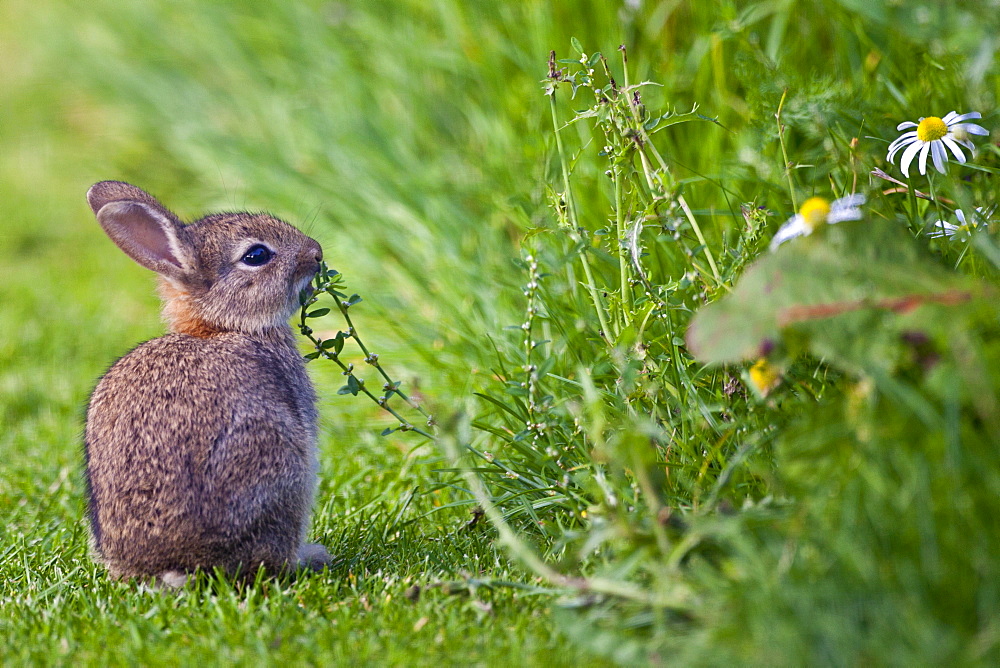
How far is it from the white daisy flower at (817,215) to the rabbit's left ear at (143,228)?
7.04ft

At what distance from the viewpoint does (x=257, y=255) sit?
3.87 meters

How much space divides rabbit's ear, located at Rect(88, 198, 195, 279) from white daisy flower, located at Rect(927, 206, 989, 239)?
2567 mm

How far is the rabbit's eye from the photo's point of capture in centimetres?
387

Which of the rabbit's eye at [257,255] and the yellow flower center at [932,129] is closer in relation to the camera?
the yellow flower center at [932,129]

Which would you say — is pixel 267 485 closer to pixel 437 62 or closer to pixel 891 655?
pixel 891 655

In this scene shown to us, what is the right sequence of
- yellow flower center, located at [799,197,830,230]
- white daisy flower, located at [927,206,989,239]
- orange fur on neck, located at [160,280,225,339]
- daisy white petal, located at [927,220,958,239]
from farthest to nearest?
orange fur on neck, located at [160,280,225,339], daisy white petal, located at [927,220,958,239], white daisy flower, located at [927,206,989,239], yellow flower center, located at [799,197,830,230]

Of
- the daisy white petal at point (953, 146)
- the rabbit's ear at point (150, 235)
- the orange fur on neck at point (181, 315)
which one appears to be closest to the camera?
the daisy white petal at point (953, 146)

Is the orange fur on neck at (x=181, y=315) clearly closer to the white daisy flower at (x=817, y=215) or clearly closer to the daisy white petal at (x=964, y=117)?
the white daisy flower at (x=817, y=215)

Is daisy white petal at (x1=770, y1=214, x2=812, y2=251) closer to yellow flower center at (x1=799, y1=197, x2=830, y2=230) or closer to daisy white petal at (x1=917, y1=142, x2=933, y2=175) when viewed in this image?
yellow flower center at (x1=799, y1=197, x2=830, y2=230)

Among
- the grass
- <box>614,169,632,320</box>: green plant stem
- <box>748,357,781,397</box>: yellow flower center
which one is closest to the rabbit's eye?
the grass

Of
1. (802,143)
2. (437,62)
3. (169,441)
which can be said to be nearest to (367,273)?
(437,62)

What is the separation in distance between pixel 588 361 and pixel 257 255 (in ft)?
4.30

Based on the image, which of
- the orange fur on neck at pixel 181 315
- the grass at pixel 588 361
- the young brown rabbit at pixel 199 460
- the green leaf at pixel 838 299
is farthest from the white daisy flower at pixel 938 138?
the orange fur on neck at pixel 181 315

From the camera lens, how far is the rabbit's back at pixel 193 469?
3.16 m
